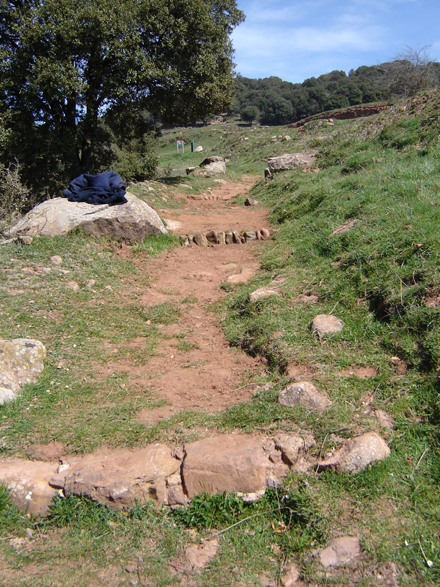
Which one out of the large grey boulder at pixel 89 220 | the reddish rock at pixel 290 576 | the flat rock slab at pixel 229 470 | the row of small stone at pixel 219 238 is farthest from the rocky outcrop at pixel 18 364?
the row of small stone at pixel 219 238

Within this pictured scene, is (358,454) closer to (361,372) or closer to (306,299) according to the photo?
(361,372)

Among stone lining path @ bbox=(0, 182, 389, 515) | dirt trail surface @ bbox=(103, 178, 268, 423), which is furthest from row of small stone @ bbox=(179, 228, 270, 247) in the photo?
stone lining path @ bbox=(0, 182, 389, 515)

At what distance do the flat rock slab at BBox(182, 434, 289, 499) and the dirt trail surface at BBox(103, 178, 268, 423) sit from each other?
64 cm

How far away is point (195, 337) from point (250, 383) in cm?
129

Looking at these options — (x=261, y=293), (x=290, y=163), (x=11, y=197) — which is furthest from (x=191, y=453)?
(x=290, y=163)

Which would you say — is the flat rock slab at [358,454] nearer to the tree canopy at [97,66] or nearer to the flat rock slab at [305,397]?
the flat rock slab at [305,397]

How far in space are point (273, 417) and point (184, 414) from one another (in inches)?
Answer: 30.3

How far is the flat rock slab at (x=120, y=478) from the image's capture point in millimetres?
3061

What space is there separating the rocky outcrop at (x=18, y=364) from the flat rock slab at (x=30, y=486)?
0.79 meters

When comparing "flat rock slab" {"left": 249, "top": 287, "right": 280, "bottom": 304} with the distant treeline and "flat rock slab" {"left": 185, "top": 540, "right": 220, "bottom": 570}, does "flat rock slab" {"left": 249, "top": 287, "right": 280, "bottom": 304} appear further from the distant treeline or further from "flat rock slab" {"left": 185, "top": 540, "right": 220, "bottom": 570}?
the distant treeline

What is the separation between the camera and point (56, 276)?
6082 mm

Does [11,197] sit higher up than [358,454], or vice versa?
[11,197]

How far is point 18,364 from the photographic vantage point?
4094mm

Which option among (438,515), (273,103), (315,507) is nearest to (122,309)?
(315,507)
